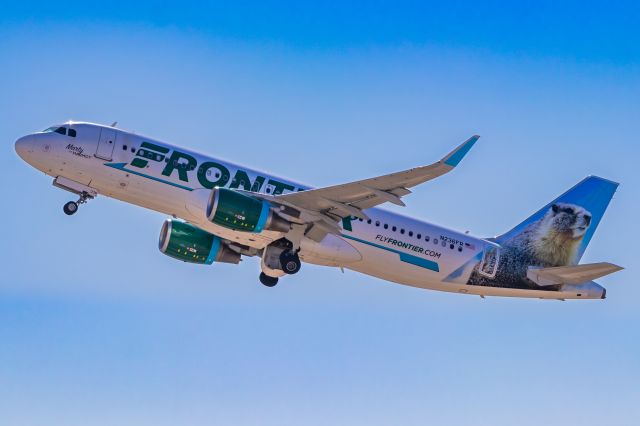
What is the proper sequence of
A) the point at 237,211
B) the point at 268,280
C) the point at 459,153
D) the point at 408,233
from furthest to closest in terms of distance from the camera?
the point at 268,280, the point at 408,233, the point at 237,211, the point at 459,153

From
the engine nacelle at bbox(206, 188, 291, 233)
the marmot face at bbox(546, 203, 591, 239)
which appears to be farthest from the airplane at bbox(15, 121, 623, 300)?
the marmot face at bbox(546, 203, 591, 239)

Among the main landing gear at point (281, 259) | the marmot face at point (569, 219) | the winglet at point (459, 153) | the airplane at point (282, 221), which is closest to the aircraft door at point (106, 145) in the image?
the airplane at point (282, 221)

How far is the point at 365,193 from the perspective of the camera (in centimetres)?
4044

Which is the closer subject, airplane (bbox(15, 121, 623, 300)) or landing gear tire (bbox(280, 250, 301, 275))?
airplane (bbox(15, 121, 623, 300))

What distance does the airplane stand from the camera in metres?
41.0

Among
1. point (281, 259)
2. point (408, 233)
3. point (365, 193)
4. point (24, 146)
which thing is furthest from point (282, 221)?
point (24, 146)

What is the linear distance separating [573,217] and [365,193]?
46.6 feet

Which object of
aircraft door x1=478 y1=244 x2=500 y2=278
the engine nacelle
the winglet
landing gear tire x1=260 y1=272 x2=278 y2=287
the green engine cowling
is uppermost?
the winglet

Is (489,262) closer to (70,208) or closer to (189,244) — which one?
(189,244)

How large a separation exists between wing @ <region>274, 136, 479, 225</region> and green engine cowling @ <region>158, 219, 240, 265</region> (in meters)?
5.72

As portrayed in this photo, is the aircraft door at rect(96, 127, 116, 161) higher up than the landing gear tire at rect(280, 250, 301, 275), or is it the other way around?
Answer: the aircraft door at rect(96, 127, 116, 161)

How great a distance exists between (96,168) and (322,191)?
9.56m

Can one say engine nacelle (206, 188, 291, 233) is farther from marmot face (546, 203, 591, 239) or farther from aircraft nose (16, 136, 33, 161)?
marmot face (546, 203, 591, 239)

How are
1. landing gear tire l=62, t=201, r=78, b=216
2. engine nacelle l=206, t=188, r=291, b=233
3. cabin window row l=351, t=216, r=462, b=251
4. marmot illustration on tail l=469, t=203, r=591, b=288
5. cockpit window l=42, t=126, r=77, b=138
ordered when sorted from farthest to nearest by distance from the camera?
marmot illustration on tail l=469, t=203, r=591, b=288, cabin window row l=351, t=216, r=462, b=251, landing gear tire l=62, t=201, r=78, b=216, cockpit window l=42, t=126, r=77, b=138, engine nacelle l=206, t=188, r=291, b=233
